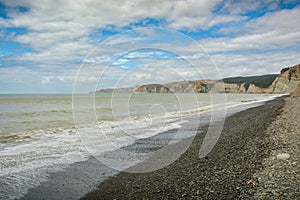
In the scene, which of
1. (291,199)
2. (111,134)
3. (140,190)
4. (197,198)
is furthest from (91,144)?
(291,199)

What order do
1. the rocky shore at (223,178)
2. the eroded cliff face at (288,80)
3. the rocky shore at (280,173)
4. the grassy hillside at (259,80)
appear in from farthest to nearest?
the grassy hillside at (259,80)
the eroded cliff face at (288,80)
the rocky shore at (223,178)
the rocky shore at (280,173)

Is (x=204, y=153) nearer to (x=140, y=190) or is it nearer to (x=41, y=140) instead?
(x=140, y=190)

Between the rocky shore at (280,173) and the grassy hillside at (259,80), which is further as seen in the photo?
the grassy hillside at (259,80)

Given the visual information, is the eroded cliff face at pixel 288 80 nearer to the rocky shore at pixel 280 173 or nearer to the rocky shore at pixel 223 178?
the rocky shore at pixel 280 173

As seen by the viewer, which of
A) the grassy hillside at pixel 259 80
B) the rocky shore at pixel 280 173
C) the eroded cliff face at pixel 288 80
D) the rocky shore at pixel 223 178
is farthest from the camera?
the grassy hillside at pixel 259 80

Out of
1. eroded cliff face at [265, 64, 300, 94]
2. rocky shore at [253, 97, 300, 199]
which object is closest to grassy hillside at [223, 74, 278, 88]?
eroded cliff face at [265, 64, 300, 94]

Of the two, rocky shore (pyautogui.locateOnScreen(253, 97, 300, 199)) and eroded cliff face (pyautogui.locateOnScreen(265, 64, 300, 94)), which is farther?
eroded cliff face (pyautogui.locateOnScreen(265, 64, 300, 94))

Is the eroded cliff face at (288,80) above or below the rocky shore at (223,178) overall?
above

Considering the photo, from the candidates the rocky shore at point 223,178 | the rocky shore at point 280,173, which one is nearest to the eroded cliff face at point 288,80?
the rocky shore at point 280,173

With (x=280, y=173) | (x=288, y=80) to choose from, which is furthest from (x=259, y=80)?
(x=280, y=173)

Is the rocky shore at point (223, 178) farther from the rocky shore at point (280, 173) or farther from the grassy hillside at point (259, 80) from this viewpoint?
the grassy hillside at point (259, 80)

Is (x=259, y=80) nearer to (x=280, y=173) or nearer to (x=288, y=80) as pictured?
(x=288, y=80)

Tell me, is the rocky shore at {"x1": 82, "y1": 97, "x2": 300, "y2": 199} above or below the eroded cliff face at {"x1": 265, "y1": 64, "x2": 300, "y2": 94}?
below

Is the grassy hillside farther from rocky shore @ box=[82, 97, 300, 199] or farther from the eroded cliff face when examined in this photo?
rocky shore @ box=[82, 97, 300, 199]
